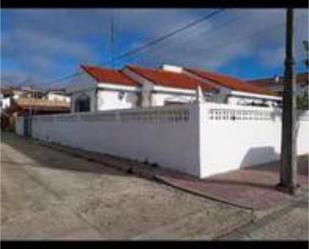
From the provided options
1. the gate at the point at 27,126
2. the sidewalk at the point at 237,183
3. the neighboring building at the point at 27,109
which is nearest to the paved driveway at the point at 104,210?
the sidewalk at the point at 237,183

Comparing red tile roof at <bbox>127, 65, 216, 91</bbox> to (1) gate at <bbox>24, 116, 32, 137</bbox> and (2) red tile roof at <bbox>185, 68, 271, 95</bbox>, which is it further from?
(1) gate at <bbox>24, 116, 32, 137</bbox>

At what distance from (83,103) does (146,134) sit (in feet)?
40.3

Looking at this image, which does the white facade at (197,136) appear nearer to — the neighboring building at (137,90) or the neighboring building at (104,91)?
the neighboring building at (104,91)

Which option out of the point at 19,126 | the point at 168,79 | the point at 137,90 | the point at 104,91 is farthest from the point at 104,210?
the point at 19,126

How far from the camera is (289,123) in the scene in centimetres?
984

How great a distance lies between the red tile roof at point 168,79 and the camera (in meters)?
24.9

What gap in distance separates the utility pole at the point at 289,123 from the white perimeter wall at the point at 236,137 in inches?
86.5

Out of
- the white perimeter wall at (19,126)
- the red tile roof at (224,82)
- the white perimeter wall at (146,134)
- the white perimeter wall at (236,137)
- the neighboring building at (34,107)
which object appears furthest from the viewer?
the neighboring building at (34,107)

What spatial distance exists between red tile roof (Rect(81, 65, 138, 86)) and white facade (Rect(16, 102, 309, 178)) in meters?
5.91

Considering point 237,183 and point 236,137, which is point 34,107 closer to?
point 236,137

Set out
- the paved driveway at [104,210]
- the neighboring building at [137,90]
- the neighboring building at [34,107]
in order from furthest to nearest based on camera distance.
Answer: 1. the neighboring building at [34,107]
2. the neighboring building at [137,90]
3. the paved driveway at [104,210]

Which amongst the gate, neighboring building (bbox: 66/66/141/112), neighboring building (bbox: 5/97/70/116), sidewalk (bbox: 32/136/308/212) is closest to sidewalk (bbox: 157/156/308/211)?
sidewalk (bbox: 32/136/308/212)

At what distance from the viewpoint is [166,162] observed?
1284cm

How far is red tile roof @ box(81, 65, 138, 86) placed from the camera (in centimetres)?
2392
